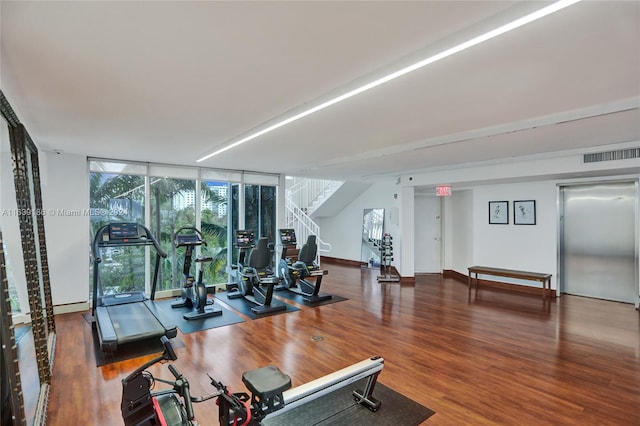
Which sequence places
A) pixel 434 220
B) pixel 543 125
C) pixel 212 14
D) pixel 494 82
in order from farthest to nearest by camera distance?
pixel 434 220 → pixel 543 125 → pixel 494 82 → pixel 212 14

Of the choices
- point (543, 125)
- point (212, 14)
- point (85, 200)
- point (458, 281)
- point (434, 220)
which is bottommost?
point (458, 281)

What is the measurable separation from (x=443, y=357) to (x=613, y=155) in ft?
13.8

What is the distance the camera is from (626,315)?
525 centimetres

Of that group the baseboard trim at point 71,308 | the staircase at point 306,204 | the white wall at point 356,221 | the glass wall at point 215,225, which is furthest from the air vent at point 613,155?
the baseboard trim at point 71,308

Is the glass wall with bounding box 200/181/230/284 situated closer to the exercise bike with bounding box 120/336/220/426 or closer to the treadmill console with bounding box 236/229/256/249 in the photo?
the treadmill console with bounding box 236/229/256/249

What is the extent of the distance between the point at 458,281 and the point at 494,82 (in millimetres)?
6640

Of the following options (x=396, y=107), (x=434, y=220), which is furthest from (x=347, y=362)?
(x=434, y=220)

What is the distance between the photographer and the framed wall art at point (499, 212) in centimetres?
730

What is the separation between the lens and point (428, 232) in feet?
29.3

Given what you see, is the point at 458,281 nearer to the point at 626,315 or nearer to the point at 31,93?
the point at 626,315

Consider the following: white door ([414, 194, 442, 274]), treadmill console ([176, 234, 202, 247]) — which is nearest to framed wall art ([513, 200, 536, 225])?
white door ([414, 194, 442, 274])

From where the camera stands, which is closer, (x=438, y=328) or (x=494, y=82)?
(x=494, y=82)

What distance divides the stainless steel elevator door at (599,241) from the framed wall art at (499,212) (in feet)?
3.40

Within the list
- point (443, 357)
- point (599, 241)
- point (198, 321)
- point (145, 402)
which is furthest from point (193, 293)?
point (599, 241)
